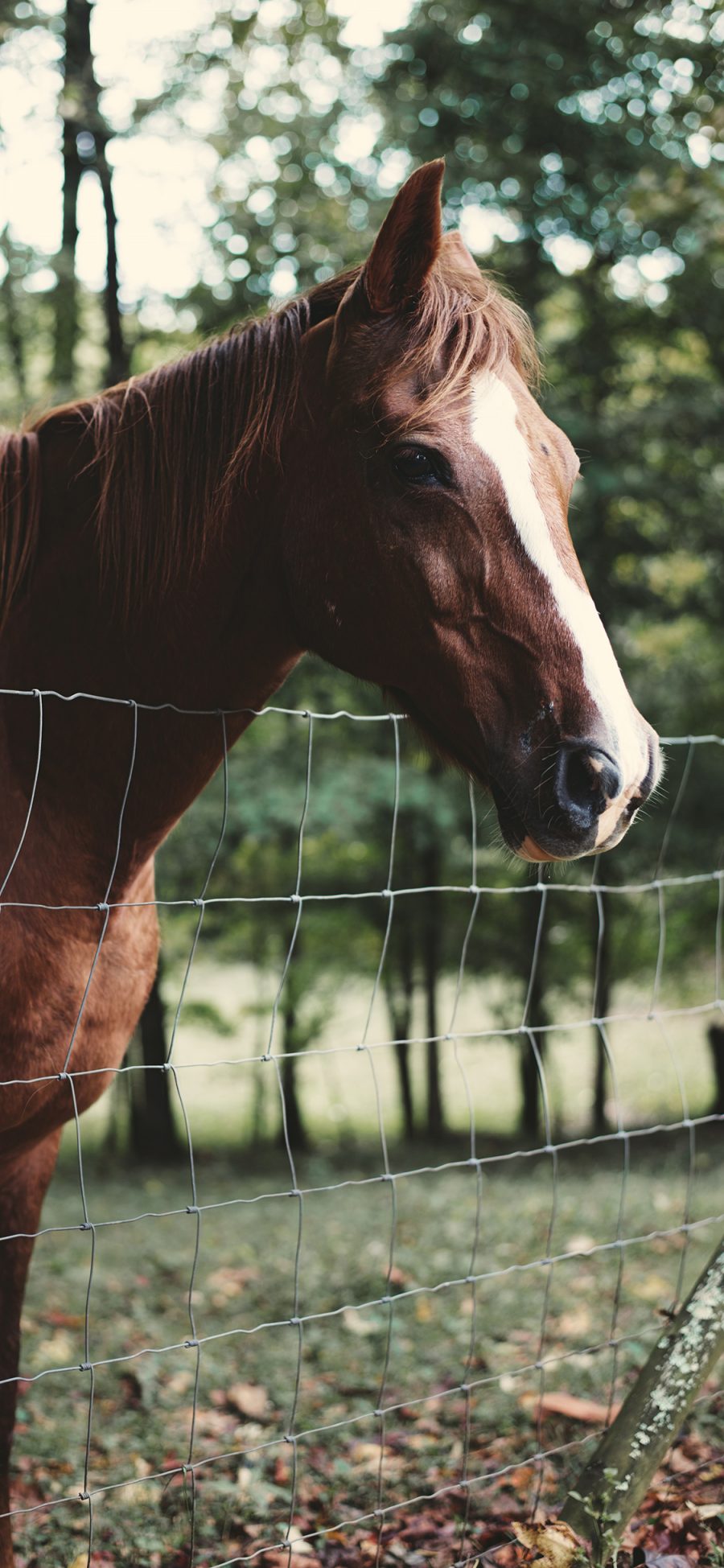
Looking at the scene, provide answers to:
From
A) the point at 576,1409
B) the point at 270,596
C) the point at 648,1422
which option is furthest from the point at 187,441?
the point at 576,1409

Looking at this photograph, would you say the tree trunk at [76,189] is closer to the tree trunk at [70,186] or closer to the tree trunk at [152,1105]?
the tree trunk at [70,186]

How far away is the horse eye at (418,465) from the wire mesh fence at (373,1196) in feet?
1.72

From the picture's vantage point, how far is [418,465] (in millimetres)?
1669

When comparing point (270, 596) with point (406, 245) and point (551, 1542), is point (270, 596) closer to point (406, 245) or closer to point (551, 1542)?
point (406, 245)

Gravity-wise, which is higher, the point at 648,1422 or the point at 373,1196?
the point at 648,1422

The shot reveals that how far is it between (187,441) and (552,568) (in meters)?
0.77

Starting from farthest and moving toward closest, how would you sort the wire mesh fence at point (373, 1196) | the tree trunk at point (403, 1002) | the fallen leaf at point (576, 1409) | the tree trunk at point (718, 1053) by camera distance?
1. the tree trunk at point (403, 1002)
2. the tree trunk at point (718, 1053)
3. the fallen leaf at point (576, 1409)
4. the wire mesh fence at point (373, 1196)

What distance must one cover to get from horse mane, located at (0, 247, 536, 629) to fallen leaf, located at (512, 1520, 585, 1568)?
1879mm

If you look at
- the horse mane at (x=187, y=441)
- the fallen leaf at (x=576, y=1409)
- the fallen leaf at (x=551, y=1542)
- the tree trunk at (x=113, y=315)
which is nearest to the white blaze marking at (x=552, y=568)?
the horse mane at (x=187, y=441)

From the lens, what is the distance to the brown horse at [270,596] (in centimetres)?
160

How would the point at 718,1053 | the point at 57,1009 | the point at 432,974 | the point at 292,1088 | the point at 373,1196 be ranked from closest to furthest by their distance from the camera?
1. the point at 57,1009
2. the point at 373,1196
3. the point at 718,1053
4. the point at 432,974
5. the point at 292,1088

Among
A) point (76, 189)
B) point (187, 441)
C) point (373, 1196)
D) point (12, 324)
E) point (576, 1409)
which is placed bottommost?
point (373, 1196)

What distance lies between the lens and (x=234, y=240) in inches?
269

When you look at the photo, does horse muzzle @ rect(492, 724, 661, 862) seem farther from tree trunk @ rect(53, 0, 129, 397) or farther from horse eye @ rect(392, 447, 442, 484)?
tree trunk @ rect(53, 0, 129, 397)
